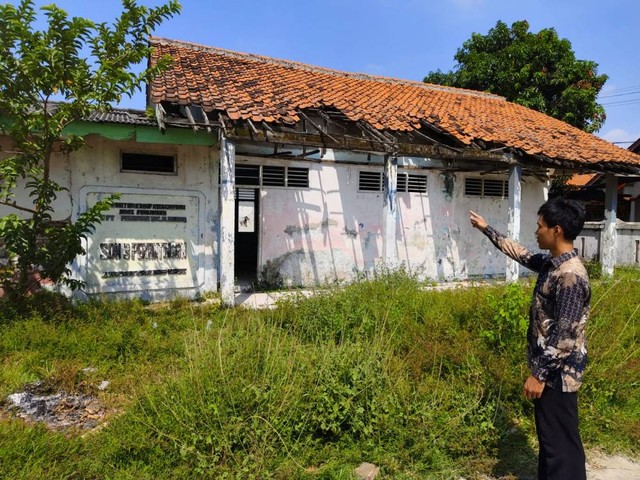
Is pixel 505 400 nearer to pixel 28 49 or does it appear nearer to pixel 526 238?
pixel 28 49

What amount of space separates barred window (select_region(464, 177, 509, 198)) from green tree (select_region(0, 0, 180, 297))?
24.2 feet

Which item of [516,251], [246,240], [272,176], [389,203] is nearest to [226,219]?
→ [272,176]

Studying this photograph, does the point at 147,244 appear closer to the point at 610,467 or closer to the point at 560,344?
the point at 560,344

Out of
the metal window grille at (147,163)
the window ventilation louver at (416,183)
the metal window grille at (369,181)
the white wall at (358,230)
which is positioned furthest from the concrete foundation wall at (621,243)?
the metal window grille at (147,163)

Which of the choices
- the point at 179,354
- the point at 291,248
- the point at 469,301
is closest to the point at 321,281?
the point at 291,248

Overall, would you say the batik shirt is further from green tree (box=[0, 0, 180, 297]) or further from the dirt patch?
green tree (box=[0, 0, 180, 297])

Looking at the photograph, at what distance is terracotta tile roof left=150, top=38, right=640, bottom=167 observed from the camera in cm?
754

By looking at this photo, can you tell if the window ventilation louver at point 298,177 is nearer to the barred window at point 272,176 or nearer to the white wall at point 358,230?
the barred window at point 272,176

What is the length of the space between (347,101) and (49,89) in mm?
5695

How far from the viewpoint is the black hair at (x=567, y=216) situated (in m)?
2.50

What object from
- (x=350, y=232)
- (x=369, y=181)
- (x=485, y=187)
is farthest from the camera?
(x=485, y=187)

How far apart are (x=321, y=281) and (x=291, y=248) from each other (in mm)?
938

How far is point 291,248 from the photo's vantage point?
8.81 meters

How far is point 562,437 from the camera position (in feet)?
8.16
